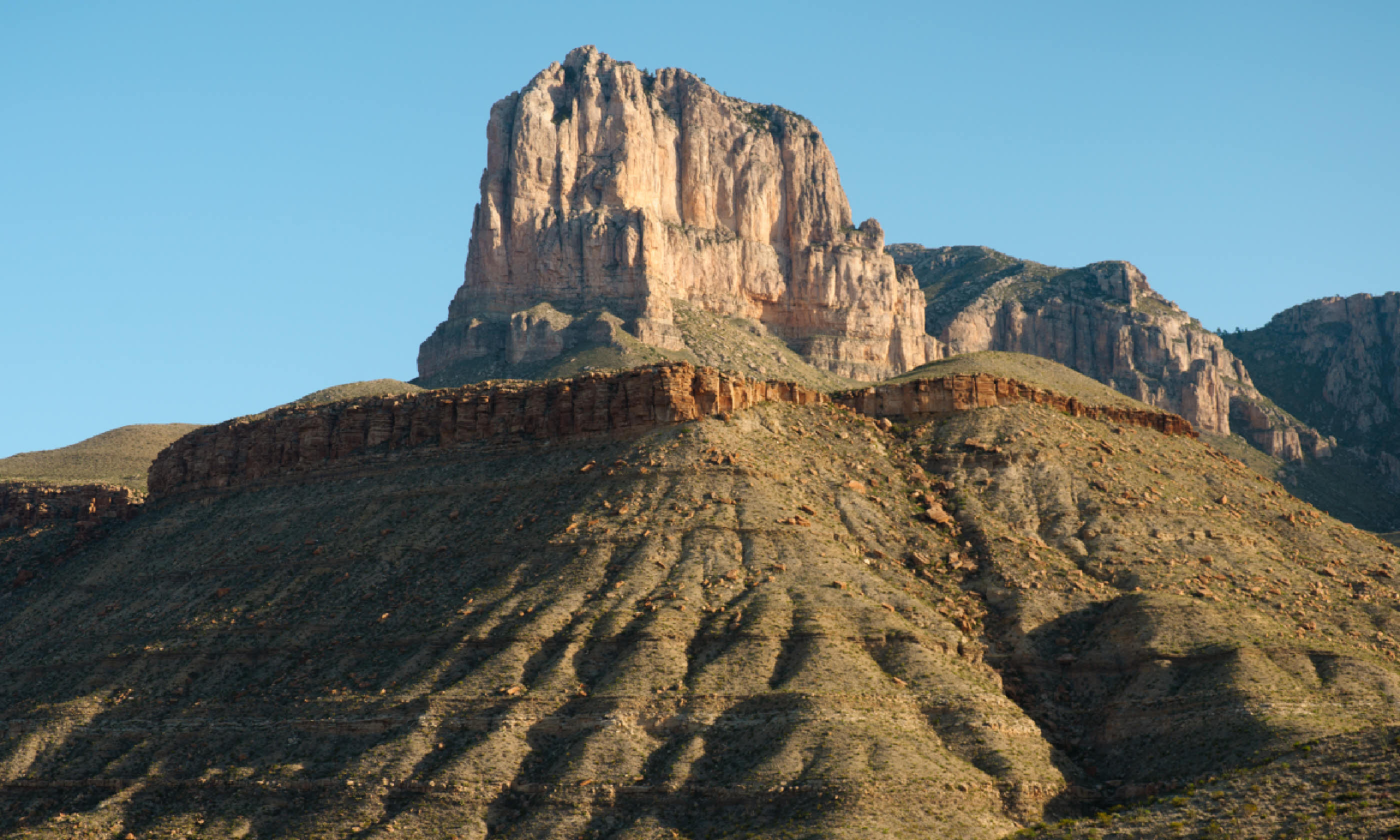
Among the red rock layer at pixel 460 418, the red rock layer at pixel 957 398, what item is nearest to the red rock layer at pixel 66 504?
the red rock layer at pixel 460 418

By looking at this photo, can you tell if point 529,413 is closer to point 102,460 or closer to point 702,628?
point 702,628

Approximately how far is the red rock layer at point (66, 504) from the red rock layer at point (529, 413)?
3.73 m

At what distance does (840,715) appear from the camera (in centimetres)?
7412

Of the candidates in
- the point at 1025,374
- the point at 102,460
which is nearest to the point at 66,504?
the point at 102,460

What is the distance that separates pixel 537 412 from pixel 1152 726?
4906cm

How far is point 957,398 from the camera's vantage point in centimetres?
11706

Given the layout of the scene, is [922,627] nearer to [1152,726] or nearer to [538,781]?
[1152,726]

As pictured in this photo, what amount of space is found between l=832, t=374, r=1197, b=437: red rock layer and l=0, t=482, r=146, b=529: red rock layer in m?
59.4

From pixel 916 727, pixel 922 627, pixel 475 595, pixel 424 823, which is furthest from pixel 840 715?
pixel 475 595

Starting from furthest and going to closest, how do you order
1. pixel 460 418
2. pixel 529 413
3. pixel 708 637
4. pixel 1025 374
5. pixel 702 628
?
pixel 1025 374 → pixel 460 418 → pixel 529 413 → pixel 702 628 → pixel 708 637

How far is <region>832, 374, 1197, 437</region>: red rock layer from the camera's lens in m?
117

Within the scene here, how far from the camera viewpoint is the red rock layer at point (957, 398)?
385 ft

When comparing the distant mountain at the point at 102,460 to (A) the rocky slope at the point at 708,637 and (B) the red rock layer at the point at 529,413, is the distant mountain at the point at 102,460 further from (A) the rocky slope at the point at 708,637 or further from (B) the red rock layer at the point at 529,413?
(A) the rocky slope at the point at 708,637

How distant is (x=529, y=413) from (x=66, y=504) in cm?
4889
